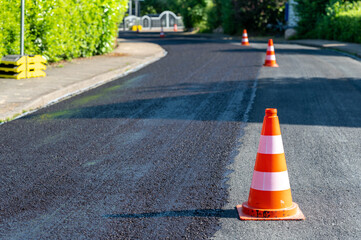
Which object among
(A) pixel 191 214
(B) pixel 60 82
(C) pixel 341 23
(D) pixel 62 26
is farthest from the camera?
(C) pixel 341 23

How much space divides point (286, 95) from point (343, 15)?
19846 millimetres

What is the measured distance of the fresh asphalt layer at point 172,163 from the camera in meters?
4.34

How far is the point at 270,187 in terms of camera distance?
14.9 feet

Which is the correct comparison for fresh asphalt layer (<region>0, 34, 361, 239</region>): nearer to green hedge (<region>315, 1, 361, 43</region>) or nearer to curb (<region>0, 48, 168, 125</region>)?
curb (<region>0, 48, 168, 125</region>)

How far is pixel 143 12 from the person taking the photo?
9375 centimetres

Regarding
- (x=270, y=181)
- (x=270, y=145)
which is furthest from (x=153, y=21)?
(x=270, y=181)

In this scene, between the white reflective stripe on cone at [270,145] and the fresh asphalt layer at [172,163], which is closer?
the fresh asphalt layer at [172,163]

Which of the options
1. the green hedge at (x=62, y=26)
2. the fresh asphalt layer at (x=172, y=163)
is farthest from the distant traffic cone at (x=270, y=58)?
the green hedge at (x=62, y=26)

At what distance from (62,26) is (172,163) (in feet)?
35.5

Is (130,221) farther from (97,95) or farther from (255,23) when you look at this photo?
(255,23)

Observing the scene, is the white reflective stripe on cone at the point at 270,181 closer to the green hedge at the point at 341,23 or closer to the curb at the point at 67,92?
the curb at the point at 67,92

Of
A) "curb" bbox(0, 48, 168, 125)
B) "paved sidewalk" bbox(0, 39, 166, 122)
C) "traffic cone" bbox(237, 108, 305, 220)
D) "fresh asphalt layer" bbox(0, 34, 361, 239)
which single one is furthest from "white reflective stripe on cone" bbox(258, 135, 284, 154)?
"paved sidewalk" bbox(0, 39, 166, 122)

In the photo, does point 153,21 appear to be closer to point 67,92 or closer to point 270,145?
point 67,92

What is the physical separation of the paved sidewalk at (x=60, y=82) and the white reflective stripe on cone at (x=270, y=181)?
5.31 metres
